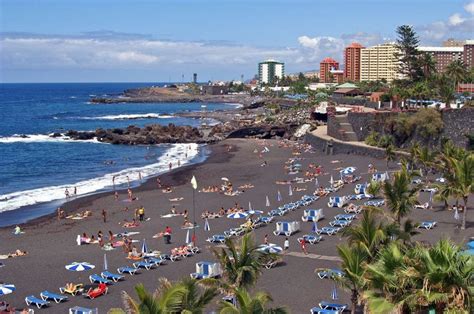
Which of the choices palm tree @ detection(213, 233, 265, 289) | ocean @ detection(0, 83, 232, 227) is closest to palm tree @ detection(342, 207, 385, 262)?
palm tree @ detection(213, 233, 265, 289)

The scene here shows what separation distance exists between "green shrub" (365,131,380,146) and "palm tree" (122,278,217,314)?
143ft

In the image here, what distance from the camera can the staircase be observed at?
56369 mm

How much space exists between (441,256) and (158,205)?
29201 millimetres

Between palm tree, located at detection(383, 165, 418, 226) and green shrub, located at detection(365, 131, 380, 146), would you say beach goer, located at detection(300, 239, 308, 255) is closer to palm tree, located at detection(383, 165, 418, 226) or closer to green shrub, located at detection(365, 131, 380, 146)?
palm tree, located at detection(383, 165, 418, 226)

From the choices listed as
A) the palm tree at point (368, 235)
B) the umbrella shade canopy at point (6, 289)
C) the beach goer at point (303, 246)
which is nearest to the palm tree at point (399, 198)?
the beach goer at point (303, 246)

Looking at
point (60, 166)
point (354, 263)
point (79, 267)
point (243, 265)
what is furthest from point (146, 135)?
point (354, 263)

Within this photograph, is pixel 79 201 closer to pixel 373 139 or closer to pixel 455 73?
pixel 373 139

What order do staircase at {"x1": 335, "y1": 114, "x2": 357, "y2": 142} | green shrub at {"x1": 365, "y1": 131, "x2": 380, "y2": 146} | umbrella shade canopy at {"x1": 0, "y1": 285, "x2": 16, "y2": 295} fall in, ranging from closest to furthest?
umbrella shade canopy at {"x1": 0, "y1": 285, "x2": 16, "y2": 295}, green shrub at {"x1": 365, "y1": 131, "x2": 380, "y2": 146}, staircase at {"x1": 335, "y1": 114, "x2": 357, "y2": 142}

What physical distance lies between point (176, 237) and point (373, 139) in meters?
28.0

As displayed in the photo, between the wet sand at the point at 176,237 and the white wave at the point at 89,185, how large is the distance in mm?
2658

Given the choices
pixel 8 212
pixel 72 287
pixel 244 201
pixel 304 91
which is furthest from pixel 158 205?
pixel 304 91

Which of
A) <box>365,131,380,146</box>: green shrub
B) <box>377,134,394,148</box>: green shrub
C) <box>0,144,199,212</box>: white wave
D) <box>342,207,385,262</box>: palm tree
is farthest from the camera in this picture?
<box>365,131,380,146</box>: green shrub

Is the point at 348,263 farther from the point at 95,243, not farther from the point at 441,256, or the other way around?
the point at 95,243

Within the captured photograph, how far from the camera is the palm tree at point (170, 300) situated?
848 centimetres
